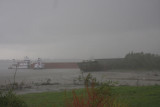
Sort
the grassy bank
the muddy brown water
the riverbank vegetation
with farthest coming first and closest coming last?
the riverbank vegetation
the muddy brown water
the grassy bank

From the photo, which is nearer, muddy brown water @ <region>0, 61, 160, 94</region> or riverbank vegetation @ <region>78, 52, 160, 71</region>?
muddy brown water @ <region>0, 61, 160, 94</region>

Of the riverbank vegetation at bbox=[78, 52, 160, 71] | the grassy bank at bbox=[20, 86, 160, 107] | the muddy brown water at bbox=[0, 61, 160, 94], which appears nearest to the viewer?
the grassy bank at bbox=[20, 86, 160, 107]

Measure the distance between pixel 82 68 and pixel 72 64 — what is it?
20405 mm

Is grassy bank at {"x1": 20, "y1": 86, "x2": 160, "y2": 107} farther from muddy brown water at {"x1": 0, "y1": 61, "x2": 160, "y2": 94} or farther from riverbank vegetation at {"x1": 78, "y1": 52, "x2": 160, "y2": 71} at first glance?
riverbank vegetation at {"x1": 78, "y1": 52, "x2": 160, "y2": 71}

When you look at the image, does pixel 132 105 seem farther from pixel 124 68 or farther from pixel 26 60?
pixel 26 60

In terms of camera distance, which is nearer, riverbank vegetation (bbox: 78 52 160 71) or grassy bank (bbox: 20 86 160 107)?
grassy bank (bbox: 20 86 160 107)

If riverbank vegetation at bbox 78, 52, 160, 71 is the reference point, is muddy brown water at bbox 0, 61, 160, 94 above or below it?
below

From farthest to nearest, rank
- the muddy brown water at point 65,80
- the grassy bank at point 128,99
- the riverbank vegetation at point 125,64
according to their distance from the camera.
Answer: the riverbank vegetation at point 125,64 < the muddy brown water at point 65,80 < the grassy bank at point 128,99

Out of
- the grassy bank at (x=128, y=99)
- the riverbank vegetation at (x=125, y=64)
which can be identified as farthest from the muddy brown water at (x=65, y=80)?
the riverbank vegetation at (x=125, y=64)

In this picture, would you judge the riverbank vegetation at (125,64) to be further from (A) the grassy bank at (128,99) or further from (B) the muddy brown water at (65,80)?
(A) the grassy bank at (128,99)

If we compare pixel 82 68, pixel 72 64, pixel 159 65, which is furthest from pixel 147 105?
pixel 72 64

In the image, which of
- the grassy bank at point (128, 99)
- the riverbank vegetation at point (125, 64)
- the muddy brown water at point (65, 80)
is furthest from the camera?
the riverbank vegetation at point (125, 64)


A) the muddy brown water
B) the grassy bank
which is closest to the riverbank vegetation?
the muddy brown water

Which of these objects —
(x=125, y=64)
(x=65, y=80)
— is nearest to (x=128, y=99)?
(x=65, y=80)
